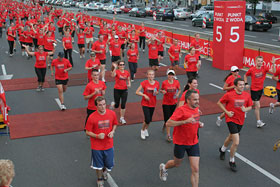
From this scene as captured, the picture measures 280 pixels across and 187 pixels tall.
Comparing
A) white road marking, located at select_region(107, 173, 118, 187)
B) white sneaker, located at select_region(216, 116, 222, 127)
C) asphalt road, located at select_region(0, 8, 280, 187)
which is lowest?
white road marking, located at select_region(107, 173, 118, 187)

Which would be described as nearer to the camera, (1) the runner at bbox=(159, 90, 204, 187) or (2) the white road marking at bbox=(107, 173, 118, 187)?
(1) the runner at bbox=(159, 90, 204, 187)

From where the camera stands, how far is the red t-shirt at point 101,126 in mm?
6324

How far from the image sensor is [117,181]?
7.19 meters

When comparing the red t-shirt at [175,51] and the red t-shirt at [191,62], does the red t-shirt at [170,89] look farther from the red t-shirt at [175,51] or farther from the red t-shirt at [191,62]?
the red t-shirt at [175,51]

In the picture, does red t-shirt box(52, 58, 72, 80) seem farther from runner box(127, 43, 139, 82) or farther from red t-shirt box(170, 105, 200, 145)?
red t-shirt box(170, 105, 200, 145)

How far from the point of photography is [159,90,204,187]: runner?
5.99 m

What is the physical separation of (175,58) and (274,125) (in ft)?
20.7

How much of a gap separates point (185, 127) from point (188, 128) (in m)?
0.05

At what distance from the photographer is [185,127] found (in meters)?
6.16

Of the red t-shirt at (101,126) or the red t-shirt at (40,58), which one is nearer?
the red t-shirt at (101,126)

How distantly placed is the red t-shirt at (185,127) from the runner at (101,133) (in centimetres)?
114

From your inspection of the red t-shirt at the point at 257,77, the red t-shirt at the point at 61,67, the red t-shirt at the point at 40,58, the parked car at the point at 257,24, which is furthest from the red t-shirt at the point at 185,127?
the parked car at the point at 257,24

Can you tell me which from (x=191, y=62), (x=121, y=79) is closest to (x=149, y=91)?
(x=121, y=79)

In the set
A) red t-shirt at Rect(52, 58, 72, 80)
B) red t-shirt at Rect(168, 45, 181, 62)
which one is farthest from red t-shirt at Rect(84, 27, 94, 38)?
red t-shirt at Rect(52, 58, 72, 80)
